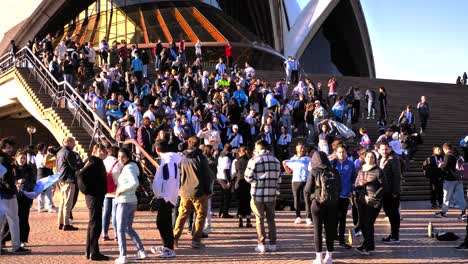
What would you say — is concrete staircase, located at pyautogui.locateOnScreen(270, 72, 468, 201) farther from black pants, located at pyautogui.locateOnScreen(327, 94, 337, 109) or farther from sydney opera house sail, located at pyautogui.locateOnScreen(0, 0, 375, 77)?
→ sydney opera house sail, located at pyautogui.locateOnScreen(0, 0, 375, 77)

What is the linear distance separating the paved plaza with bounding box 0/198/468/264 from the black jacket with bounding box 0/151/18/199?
0.82m

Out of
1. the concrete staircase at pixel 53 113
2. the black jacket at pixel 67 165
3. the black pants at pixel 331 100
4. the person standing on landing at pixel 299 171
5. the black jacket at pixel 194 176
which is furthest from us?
the black pants at pixel 331 100

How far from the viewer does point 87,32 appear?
33344mm

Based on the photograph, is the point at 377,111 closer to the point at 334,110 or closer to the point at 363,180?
the point at 334,110

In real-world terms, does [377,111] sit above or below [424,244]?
above

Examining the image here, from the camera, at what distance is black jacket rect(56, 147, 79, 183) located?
9016 millimetres

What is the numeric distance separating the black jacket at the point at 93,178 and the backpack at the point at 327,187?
2727 millimetres

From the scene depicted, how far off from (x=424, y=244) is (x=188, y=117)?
733 cm

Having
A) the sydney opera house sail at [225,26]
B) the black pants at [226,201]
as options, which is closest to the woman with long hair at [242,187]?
the black pants at [226,201]

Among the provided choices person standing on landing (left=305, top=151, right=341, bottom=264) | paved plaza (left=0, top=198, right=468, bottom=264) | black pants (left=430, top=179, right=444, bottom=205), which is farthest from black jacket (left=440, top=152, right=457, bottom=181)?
person standing on landing (left=305, top=151, right=341, bottom=264)

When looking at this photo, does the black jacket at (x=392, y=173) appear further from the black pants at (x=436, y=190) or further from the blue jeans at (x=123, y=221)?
the black pants at (x=436, y=190)

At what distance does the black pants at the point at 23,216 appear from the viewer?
25.3ft

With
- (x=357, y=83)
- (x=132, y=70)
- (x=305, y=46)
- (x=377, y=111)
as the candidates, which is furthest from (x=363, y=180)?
(x=305, y=46)

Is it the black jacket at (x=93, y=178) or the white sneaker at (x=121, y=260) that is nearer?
the white sneaker at (x=121, y=260)
